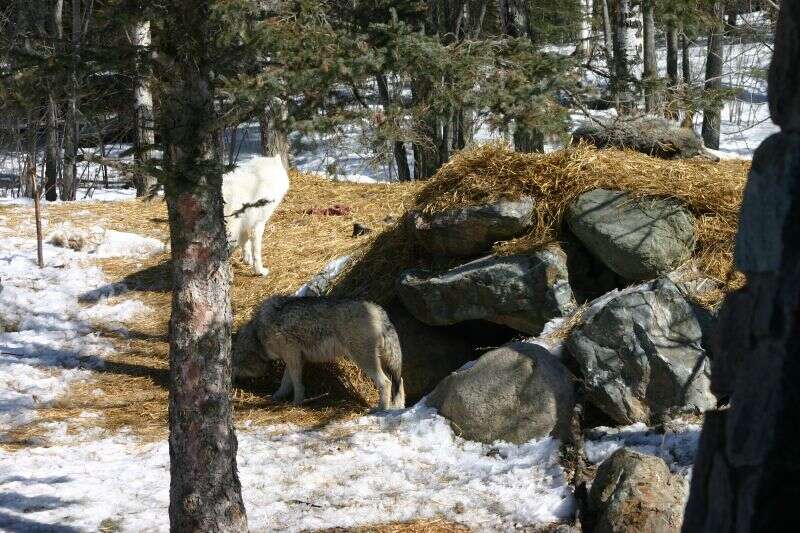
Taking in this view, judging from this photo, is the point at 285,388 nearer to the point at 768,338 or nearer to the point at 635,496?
the point at 635,496

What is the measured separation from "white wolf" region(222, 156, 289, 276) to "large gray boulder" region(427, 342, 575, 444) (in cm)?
446

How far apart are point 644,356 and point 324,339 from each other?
281cm

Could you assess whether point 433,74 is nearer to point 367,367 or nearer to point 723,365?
point 723,365

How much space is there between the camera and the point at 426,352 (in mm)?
9352

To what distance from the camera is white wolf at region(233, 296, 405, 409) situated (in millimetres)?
8219

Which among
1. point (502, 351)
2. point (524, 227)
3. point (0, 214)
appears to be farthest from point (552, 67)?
point (0, 214)

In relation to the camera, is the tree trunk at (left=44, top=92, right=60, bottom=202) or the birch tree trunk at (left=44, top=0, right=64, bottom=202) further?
the tree trunk at (left=44, top=92, right=60, bottom=202)

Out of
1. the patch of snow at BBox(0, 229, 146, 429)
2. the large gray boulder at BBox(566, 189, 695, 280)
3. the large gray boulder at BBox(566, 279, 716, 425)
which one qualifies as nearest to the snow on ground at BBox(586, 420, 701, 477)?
the large gray boulder at BBox(566, 279, 716, 425)

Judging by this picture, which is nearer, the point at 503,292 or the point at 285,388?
the point at 503,292

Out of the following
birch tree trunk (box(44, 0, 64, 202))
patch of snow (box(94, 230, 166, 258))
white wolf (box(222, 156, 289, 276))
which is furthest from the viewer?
birch tree trunk (box(44, 0, 64, 202))

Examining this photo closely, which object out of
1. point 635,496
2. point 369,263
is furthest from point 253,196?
point 635,496

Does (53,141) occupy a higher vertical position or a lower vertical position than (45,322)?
higher

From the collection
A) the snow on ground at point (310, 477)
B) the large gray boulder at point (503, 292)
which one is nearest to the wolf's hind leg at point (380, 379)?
the snow on ground at point (310, 477)

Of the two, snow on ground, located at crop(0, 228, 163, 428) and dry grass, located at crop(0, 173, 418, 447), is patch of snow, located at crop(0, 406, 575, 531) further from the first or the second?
snow on ground, located at crop(0, 228, 163, 428)
